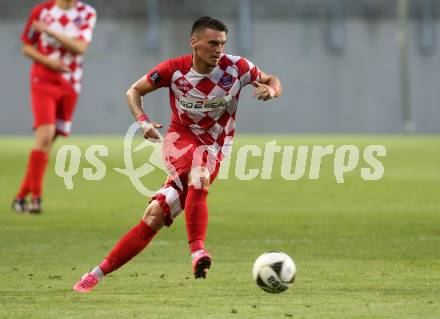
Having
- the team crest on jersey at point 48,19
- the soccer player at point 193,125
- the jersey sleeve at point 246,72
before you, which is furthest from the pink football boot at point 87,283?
the team crest on jersey at point 48,19

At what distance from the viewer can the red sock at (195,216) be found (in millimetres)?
6674

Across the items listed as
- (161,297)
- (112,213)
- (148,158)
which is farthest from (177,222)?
(148,158)

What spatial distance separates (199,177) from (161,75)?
2.38 ft

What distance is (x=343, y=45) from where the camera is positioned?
35594 mm

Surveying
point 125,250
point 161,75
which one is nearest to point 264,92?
point 161,75

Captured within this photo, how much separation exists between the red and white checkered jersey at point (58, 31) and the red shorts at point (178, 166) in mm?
4819

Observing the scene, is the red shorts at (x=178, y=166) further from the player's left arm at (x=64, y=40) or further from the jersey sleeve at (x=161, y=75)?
the player's left arm at (x=64, y=40)

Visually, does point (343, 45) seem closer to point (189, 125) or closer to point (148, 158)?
point (148, 158)

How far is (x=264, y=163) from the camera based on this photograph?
67.1 ft

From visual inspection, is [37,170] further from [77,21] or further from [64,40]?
[77,21]

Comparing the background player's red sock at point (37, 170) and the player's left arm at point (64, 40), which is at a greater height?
the player's left arm at point (64, 40)

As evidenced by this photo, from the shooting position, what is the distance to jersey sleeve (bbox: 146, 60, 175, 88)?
23.3ft

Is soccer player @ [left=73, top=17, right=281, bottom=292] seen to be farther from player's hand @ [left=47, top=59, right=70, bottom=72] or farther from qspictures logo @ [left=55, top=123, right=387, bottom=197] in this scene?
qspictures logo @ [left=55, top=123, right=387, bottom=197]

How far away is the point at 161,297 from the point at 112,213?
18.8 feet
